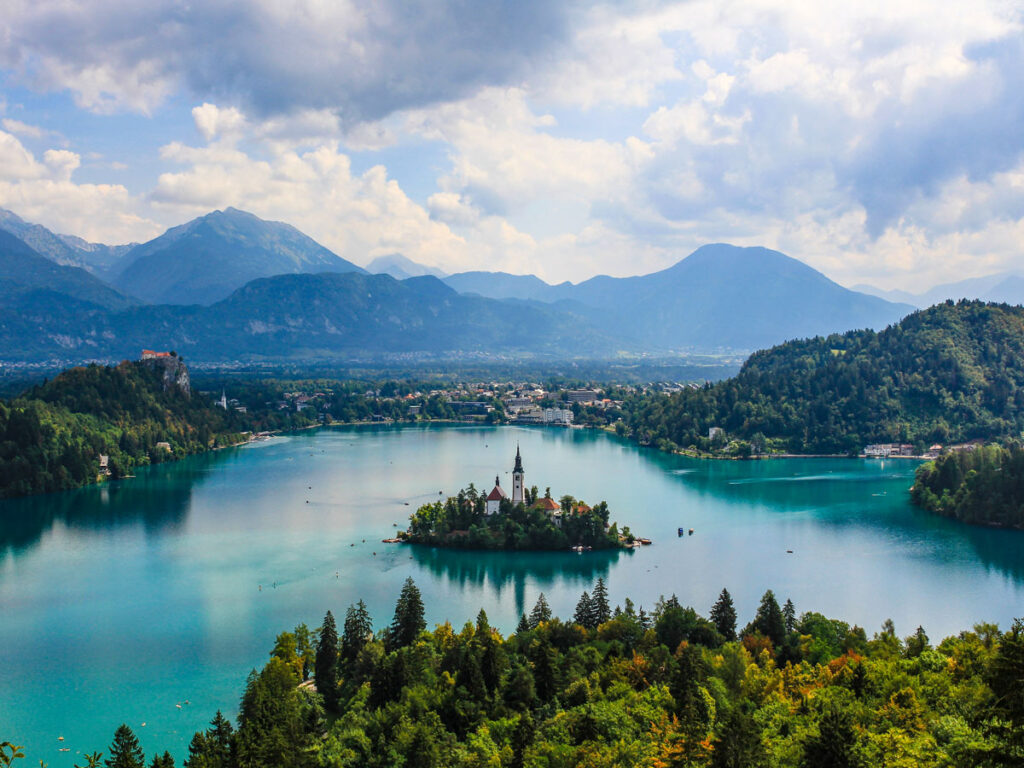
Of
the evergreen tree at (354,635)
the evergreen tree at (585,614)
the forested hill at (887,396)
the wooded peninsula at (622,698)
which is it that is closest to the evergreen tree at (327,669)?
the wooded peninsula at (622,698)

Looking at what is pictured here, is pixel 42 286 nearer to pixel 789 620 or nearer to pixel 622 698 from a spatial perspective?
pixel 789 620

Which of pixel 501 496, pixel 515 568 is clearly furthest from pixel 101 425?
pixel 515 568

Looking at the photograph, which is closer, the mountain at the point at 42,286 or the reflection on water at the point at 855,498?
the reflection on water at the point at 855,498

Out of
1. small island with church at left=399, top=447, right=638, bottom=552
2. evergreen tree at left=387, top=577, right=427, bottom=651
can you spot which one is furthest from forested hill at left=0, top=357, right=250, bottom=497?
evergreen tree at left=387, top=577, right=427, bottom=651

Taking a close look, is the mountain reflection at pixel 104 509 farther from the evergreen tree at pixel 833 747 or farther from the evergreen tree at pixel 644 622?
the evergreen tree at pixel 833 747

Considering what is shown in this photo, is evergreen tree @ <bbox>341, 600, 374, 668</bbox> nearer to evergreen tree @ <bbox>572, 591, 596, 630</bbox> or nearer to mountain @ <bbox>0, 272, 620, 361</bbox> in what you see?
evergreen tree @ <bbox>572, 591, 596, 630</bbox>

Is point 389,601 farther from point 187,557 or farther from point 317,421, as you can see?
point 317,421
